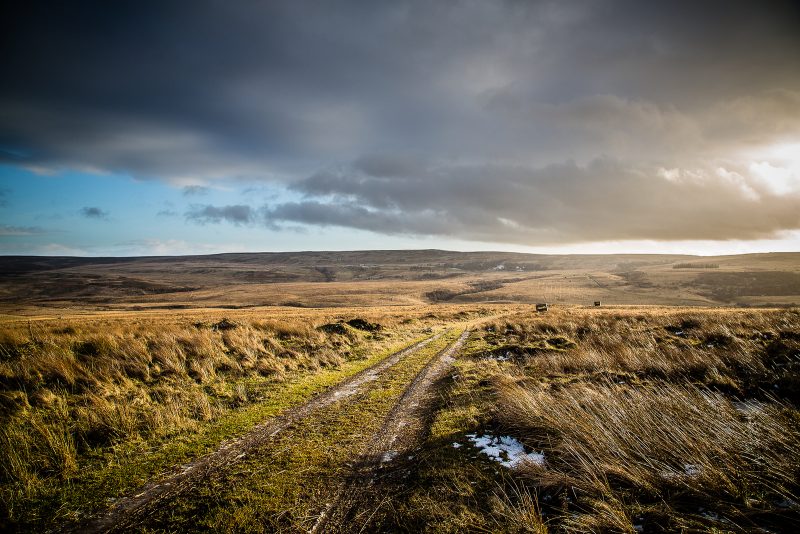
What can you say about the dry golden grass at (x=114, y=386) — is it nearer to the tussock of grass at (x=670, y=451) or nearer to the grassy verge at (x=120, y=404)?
the grassy verge at (x=120, y=404)

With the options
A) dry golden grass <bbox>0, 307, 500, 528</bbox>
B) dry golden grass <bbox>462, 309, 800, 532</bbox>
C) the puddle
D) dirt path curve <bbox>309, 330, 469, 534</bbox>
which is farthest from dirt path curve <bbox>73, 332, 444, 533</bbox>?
dry golden grass <bbox>462, 309, 800, 532</bbox>

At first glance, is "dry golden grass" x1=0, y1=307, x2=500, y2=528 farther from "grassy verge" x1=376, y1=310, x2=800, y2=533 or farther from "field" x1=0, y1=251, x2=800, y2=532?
"grassy verge" x1=376, y1=310, x2=800, y2=533

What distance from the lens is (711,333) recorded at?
17.3 m

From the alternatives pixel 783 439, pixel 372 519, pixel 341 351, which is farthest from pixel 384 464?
pixel 341 351

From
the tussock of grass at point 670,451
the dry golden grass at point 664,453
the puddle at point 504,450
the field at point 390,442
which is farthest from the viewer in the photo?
the puddle at point 504,450

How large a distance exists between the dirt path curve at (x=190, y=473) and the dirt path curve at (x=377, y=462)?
2218 mm

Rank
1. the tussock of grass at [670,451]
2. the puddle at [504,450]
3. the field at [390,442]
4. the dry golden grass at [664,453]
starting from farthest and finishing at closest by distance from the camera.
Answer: the puddle at [504,450] → the field at [390,442] → the tussock of grass at [670,451] → the dry golden grass at [664,453]

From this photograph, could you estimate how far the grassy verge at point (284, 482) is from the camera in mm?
4766

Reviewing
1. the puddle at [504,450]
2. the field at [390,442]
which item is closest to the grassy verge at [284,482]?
the field at [390,442]

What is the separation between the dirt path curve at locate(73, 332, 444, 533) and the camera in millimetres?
4785

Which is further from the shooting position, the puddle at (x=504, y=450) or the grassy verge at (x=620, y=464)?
the puddle at (x=504, y=450)

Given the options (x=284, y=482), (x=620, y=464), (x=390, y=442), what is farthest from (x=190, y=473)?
(x=620, y=464)

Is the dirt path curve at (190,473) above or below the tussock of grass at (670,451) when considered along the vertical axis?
below

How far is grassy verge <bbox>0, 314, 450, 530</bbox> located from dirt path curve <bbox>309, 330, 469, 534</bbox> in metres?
3.20
